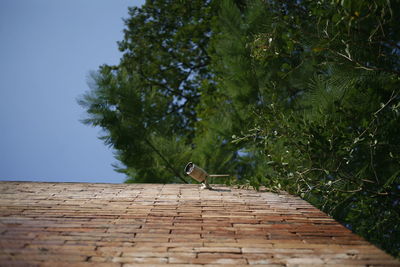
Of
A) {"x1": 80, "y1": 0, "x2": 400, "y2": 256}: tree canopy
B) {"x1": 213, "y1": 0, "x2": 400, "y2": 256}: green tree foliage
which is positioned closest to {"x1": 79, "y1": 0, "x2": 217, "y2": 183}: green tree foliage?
{"x1": 80, "y1": 0, "x2": 400, "y2": 256}: tree canopy

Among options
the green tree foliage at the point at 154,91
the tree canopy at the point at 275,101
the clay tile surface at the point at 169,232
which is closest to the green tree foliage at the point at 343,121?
the tree canopy at the point at 275,101

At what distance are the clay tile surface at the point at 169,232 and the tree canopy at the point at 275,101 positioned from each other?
827 millimetres

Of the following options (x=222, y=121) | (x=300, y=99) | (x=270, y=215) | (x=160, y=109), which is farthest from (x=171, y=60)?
(x=270, y=215)

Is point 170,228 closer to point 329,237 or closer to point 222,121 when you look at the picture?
point 329,237

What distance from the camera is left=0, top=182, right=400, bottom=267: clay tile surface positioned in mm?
1710

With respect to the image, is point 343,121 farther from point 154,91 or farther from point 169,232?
point 154,91

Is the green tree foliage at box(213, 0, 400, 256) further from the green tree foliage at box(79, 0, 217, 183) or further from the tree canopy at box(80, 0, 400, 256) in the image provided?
the green tree foliage at box(79, 0, 217, 183)

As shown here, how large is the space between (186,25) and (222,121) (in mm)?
4277

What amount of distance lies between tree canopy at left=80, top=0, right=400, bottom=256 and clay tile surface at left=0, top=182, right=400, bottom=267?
0.83 metres

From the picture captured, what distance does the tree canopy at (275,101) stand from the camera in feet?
11.1

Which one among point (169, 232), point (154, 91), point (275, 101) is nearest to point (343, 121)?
point (275, 101)

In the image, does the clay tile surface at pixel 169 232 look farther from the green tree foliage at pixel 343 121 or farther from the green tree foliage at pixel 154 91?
the green tree foliage at pixel 154 91

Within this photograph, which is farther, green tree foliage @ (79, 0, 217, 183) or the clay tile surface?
green tree foliage @ (79, 0, 217, 183)

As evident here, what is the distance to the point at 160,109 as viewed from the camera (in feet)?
22.9
